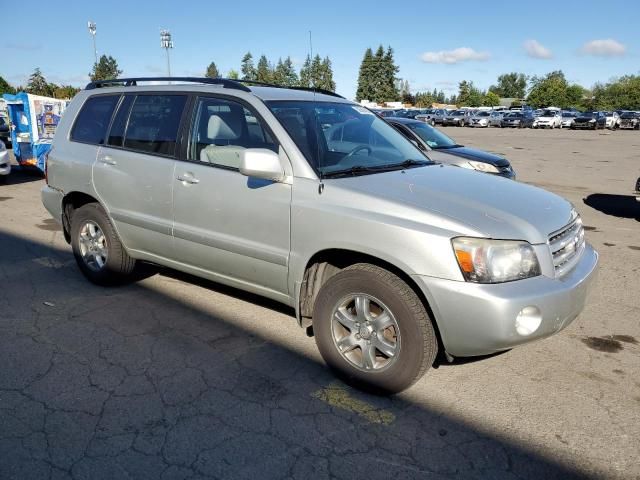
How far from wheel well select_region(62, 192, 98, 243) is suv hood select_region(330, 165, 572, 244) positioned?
9.69 ft

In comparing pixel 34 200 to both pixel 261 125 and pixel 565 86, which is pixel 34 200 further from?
pixel 565 86

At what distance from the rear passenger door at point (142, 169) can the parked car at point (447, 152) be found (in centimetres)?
458

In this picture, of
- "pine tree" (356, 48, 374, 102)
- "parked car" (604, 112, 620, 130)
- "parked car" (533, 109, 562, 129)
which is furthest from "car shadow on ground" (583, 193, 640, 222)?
"pine tree" (356, 48, 374, 102)

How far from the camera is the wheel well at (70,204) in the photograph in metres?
5.09

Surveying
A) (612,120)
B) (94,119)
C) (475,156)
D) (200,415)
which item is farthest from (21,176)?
(612,120)

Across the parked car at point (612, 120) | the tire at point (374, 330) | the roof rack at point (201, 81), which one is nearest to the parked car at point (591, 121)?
the parked car at point (612, 120)

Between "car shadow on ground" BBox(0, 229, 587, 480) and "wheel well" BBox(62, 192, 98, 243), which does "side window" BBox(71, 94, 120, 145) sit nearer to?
"wheel well" BBox(62, 192, 98, 243)

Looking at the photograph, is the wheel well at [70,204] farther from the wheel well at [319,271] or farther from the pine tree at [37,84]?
the pine tree at [37,84]

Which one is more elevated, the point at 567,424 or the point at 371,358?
the point at 371,358

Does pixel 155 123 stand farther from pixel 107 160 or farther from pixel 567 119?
pixel 567 119

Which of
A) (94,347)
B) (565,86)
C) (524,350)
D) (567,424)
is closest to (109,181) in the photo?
(94,347)

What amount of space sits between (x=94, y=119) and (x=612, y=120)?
48909mm

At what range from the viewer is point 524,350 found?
12.6ft

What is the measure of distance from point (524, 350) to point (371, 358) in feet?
4.34
